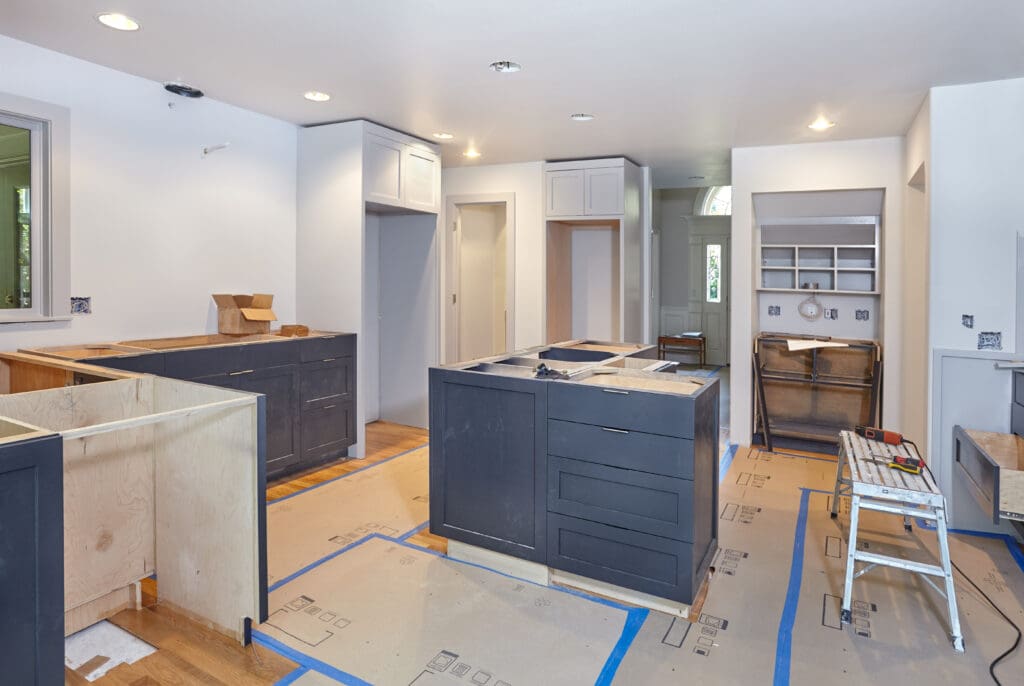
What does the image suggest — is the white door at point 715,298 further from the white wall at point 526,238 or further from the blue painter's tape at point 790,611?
the blue painter's tape at point 790,611

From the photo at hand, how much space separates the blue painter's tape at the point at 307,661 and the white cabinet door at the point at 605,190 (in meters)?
4.39

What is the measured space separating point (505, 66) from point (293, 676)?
3.01 meters

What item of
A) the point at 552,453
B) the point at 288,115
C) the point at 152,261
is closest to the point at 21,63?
the point at 152,261

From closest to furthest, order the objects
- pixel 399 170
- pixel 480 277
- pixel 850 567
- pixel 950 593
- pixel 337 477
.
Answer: pixel 950 593
pixel 850 567
pixel 337 477
pixel 399 170
pixel 480 277

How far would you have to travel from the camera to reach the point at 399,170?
16.2 ft

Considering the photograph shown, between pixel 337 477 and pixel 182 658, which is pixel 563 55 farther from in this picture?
pixel 182 658

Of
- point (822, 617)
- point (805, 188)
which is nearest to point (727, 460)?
point (805, 188)

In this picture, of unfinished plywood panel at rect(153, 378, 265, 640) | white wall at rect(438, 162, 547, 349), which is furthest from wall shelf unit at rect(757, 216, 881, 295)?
unfinished plywood panel at rect(153, 378, 265, 640)

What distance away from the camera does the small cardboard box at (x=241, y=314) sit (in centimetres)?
421

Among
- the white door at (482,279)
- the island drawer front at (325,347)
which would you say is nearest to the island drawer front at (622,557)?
the island drawer front at (325,347)

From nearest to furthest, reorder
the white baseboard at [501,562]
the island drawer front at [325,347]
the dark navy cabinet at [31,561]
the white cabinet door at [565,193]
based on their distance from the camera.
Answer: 1. the dark navy cabinet at [31,561]
2. the white baseboard at [501,562]
3. the island drawer front at [325,347]
4. the white cabinet door at [565,193]

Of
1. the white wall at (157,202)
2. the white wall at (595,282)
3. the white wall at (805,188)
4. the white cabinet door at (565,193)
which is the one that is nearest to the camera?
the white wall at (157,202)

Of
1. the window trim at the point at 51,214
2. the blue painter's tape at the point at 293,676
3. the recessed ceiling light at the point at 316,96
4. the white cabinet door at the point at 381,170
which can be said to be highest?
the recessed ceiling light at the point at 316,96

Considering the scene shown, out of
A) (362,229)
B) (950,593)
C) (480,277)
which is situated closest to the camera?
(950,593)
